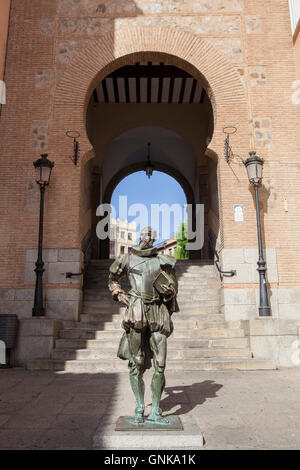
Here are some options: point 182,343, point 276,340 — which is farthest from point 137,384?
point 276,340

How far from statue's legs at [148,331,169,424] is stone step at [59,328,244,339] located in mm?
3721

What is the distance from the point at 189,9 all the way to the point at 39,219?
19.0ft

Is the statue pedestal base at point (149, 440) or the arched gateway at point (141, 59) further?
the arched gateway at point (141, 59)

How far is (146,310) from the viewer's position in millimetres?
3305

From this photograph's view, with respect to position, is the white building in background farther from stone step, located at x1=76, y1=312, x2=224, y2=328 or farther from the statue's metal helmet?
the statue's metal helmet

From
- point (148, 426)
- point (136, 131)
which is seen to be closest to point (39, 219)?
point (148, 426)

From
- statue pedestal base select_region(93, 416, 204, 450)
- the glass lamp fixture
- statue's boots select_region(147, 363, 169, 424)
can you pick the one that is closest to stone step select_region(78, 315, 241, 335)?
the glass lamp fixture

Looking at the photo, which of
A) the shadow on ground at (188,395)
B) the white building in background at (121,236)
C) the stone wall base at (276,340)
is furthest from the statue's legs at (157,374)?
the white building in background at (121,236)

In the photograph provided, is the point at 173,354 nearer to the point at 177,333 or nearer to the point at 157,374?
the point at 177,333

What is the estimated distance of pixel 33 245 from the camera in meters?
7.65

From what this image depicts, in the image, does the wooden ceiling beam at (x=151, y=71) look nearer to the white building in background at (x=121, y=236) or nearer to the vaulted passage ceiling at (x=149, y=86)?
the vaulted passage ceiling at (x=149, y=86)

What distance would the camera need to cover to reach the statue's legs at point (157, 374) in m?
3.11

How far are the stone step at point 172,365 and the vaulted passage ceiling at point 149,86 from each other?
29.5 feet

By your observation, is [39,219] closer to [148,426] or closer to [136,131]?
[148,426]
